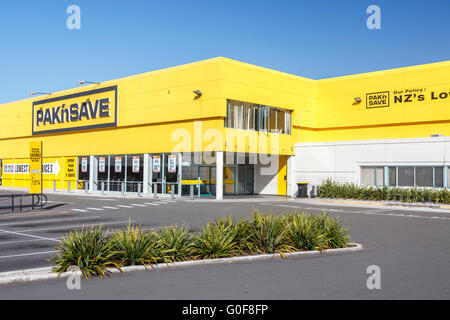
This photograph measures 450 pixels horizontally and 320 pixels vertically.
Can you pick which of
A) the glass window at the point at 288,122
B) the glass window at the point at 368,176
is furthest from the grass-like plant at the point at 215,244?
the glass window at the point at 288,122

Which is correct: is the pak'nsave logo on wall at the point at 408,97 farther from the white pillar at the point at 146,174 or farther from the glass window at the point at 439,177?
the white pillar at the point at 146,174

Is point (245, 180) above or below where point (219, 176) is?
below

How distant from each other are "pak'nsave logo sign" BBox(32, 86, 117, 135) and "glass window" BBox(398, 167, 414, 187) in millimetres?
21581

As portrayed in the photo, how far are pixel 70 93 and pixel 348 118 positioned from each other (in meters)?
23.8

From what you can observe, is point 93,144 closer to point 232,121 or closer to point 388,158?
point 232,121

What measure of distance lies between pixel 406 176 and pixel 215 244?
22794mm

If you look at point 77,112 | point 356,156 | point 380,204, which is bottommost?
point 380,204

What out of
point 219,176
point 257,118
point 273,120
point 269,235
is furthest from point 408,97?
point 269,235

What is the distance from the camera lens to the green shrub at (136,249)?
9.05 m

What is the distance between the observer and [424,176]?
94.8 ft

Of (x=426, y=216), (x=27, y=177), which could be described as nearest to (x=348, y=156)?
(x=426, y=216)

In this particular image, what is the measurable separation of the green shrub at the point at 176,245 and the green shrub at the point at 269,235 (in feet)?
5.13

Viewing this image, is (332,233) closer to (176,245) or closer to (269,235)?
(269,235)

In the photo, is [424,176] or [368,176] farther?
[368,176]
